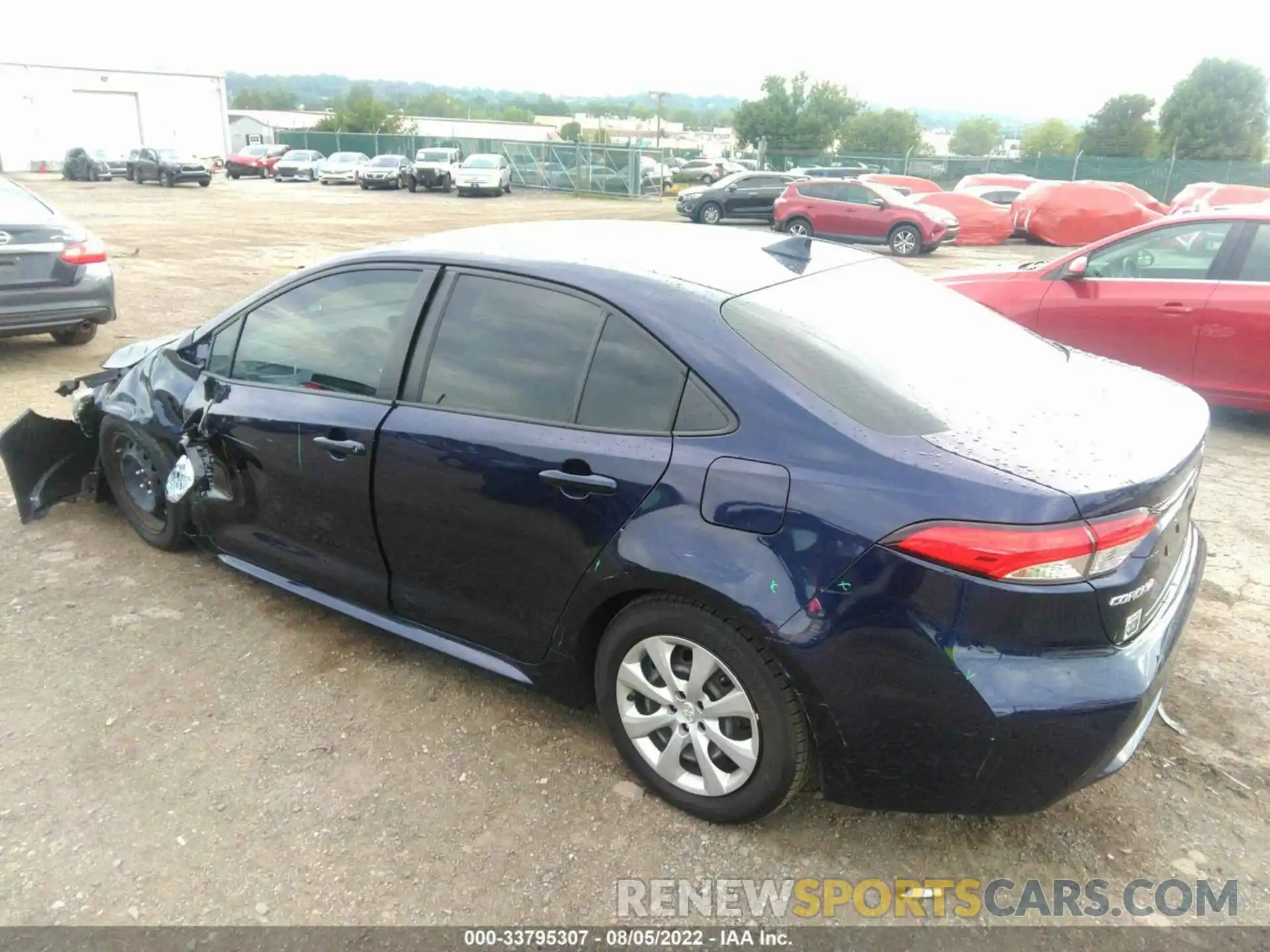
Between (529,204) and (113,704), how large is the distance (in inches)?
1226

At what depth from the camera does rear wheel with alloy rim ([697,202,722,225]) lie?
23766mm

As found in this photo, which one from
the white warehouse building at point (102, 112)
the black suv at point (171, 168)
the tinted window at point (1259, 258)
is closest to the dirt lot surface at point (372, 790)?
the tinted window at point (1259, 258)

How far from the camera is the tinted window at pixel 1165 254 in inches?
246

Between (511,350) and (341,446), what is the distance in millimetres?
729

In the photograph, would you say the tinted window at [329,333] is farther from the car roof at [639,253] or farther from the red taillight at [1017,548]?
the red taillight at [1017,548]

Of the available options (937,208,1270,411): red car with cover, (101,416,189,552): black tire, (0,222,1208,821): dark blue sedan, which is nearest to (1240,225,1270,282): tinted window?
(937,208,1270,411): red car with cover

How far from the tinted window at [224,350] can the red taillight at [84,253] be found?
4.57 metres

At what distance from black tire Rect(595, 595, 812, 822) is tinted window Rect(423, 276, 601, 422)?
649 millimetres

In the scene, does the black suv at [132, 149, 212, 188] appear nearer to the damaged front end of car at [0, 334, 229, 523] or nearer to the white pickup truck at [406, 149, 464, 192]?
the white pickup truck at [406, 149, 464, 192]

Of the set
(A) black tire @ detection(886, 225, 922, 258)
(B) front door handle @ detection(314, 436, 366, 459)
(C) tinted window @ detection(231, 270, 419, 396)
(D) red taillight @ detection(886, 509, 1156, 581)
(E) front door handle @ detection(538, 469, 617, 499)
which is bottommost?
(A) black tire @ detection(886, 225, 922, 258)

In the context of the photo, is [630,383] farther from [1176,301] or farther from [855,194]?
[855,194]

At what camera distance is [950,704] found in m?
2.22

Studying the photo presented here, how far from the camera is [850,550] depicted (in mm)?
2248

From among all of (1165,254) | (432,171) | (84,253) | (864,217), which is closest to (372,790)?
(1165,254)
